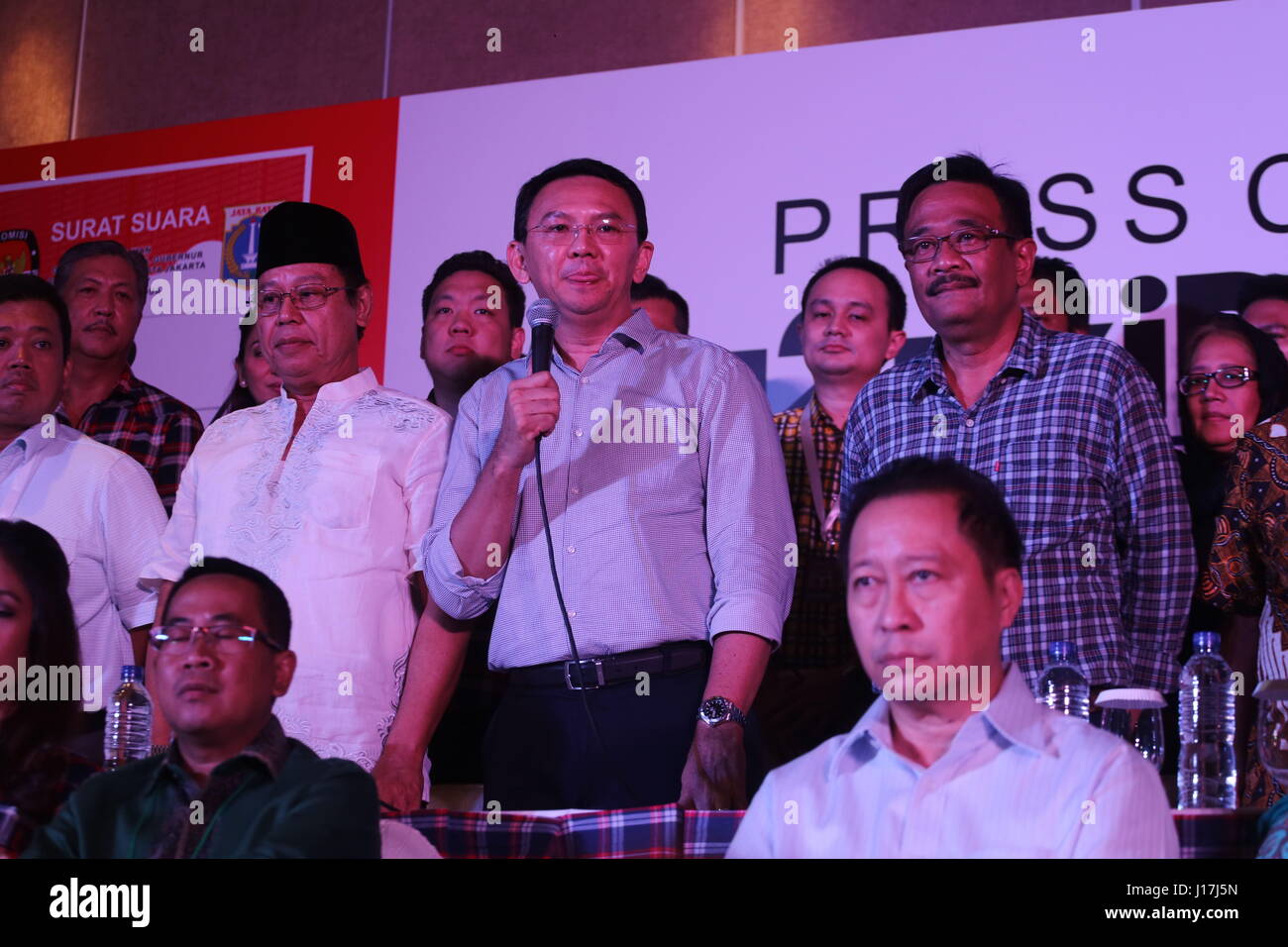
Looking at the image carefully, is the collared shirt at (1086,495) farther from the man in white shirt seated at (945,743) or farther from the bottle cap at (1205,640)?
the man in white shirt seated at (945,743)

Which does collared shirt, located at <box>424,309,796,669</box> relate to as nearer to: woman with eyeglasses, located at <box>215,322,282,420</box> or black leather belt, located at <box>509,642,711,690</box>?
black leather belt, located at <box>509,642,711,690</box>

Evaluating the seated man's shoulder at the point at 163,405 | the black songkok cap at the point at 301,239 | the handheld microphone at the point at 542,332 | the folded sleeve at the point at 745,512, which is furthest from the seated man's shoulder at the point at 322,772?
the seated man's shoulder at the point at 163,405

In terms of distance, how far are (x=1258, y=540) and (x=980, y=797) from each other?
1.13 meters

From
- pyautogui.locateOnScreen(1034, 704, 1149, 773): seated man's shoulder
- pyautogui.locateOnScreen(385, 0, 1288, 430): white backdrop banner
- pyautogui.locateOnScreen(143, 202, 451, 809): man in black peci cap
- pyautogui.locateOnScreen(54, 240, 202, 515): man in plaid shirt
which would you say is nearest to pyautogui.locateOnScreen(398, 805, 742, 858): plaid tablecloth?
pyautogui.locateOnScreen(143, 202, 451, 809): man in black peci cap

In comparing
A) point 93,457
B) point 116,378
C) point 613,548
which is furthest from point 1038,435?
point 116,378

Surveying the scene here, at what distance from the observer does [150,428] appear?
13.1 feet

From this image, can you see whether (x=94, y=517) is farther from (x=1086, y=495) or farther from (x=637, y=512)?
(x=1086, y=495)

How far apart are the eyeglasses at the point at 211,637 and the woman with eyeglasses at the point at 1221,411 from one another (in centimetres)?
190

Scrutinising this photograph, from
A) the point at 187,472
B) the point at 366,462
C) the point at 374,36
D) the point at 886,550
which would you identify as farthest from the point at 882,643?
the point at 374,36

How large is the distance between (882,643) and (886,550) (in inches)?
5.4

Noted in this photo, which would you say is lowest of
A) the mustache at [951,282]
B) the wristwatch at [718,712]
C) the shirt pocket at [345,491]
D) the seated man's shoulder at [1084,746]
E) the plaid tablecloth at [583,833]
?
the plaid tablecloth at [583,833]

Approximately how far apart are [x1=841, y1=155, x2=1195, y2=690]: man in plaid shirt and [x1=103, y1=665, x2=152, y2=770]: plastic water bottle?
1454 millimetres

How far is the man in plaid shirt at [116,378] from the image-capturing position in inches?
155
